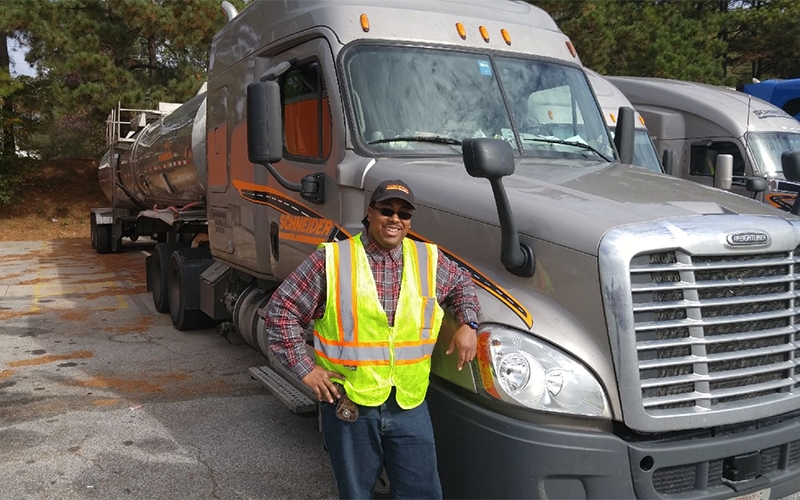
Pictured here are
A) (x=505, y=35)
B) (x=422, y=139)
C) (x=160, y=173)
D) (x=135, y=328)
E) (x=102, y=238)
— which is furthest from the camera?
(x=102, y=238)

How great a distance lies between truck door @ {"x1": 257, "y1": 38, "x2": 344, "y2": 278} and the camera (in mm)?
4406

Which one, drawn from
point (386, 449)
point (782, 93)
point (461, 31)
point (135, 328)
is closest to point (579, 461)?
point (386, 449)

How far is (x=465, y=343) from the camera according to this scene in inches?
118

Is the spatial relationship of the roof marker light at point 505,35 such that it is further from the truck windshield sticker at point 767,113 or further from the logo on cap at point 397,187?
the truck windshield sticker at point 767,113

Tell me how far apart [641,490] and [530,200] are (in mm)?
1300

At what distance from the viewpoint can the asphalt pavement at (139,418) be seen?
4.41 m

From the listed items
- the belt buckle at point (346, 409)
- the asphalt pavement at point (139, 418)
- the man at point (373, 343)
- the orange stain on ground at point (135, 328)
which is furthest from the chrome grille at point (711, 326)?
the orange stain on ground at point (135, 328)

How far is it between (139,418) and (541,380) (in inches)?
144

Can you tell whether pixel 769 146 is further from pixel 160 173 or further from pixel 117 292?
pixel 117 292

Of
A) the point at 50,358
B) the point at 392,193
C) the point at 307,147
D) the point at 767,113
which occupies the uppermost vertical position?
the point at 767,113

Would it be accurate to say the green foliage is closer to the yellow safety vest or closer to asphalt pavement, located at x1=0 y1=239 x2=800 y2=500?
asphalt pavement, located at x1=0 y1=239 x2=800 y2=500

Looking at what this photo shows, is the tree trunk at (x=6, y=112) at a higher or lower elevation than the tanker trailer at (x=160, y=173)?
higher

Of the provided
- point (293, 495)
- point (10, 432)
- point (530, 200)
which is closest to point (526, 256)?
point (530, 200)

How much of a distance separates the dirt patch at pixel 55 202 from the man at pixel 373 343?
22.0 metres
